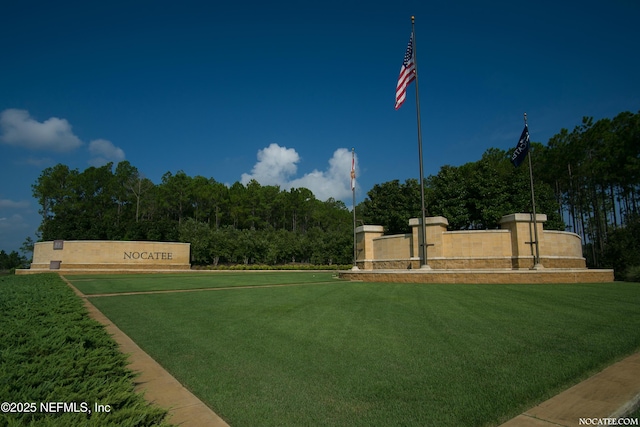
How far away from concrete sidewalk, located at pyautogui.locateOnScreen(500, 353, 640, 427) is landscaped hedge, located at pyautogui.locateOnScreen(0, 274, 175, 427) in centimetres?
291

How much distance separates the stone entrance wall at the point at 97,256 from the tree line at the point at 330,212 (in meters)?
6.72

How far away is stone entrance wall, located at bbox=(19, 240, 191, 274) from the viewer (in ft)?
130

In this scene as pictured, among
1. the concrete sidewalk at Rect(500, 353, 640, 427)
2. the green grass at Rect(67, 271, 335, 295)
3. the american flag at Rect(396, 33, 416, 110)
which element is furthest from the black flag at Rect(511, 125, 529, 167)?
the concrete sidewalk at Rect(500, 353, 640, 427)

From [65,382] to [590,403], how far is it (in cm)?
455

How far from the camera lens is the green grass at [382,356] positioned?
3.23 m

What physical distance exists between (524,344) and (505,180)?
39.5 meters

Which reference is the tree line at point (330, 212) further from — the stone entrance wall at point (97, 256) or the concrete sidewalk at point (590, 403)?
the concrete sidewalk at point (590, 403)

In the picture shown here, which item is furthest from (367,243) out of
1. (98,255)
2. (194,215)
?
(194,215)

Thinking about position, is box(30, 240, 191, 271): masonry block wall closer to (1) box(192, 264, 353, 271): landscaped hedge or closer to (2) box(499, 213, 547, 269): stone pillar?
(1) box(192, 264, 353, 271): landscaped hedge

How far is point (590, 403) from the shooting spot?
321cm

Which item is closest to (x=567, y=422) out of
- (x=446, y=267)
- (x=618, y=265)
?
(x=446, y=267)

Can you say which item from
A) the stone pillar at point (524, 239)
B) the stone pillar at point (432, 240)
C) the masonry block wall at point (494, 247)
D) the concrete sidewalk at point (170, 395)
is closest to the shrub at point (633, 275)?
the masonry block wall at point (494, 247)

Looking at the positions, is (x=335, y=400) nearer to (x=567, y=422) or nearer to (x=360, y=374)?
(x=360, y=374)

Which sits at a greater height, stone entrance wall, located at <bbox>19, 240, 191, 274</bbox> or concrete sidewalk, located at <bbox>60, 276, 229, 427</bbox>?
stone entrance wall, located at <bbox>19, 240, 191, 274</bbox>
